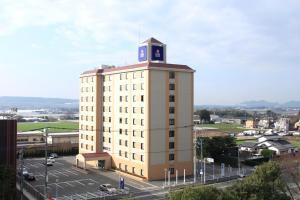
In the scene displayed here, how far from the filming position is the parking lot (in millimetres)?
38031

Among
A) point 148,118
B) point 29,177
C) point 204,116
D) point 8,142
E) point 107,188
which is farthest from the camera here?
point 204,116

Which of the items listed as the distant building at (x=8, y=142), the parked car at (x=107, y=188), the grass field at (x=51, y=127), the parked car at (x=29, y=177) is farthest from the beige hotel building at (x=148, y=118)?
the grass field at (x=51, y=127)

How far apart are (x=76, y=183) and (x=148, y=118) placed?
11060mm

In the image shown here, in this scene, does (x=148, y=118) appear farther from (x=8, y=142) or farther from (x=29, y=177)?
(x=8, y=142)

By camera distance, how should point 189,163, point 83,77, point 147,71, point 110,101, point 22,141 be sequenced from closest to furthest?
point 147,71 → point 189,163 → point 110,101 → point 83,77 → point 22,141

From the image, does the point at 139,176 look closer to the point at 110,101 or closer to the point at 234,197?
the point at 110,101

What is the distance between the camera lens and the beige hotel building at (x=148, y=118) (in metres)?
45.1

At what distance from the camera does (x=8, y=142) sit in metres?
33.3

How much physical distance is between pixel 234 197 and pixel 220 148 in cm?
3337

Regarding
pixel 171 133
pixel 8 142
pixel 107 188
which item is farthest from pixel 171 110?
pixel 8 142

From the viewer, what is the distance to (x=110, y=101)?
2068 inches

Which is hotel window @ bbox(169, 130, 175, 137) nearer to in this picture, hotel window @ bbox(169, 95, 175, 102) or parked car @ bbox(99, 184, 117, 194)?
hotel window @ bbox(169, 95, 175, 102)

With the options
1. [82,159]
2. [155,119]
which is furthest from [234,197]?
[82,159]

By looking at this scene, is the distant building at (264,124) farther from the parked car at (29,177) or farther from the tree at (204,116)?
the parked car at (29,177)
